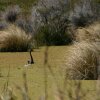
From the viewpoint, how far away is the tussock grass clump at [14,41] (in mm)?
16281

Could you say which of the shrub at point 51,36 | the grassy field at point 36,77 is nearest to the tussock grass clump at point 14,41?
the shrub at point 51,36

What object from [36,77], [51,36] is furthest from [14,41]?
[36,77]

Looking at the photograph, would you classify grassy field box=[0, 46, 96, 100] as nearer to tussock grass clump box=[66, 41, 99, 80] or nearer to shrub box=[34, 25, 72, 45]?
tussock grass clump box=[66, 41, 99, 80]

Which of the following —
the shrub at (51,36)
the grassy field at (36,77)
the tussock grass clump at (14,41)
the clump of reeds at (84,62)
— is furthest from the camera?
the shrub at (51,36)

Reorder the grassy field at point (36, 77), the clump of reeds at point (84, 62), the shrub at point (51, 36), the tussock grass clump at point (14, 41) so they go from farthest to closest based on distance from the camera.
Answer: the shrub at point (51, 36) < the tussock grass clump at point (14, 41) < the clump of reeds at point (84, 62) < the grassy field at point (36, 77)

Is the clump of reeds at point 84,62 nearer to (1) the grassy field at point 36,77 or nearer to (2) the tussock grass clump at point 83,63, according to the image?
(2) the tussock grass clump at point 83,63

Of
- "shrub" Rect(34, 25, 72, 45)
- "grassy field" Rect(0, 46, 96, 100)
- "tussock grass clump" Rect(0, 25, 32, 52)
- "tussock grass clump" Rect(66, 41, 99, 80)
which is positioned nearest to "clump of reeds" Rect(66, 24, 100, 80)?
"tussock grass clump" Rect(66, 41, 99, 80)

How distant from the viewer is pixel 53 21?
2022 centimetres

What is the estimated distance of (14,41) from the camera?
16766 millimetres

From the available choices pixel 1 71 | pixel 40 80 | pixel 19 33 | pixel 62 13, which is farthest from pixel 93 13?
pixel 40 80

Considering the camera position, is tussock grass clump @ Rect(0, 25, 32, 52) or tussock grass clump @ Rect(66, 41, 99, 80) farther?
tussock grass clump @ Rect(0, 25, 32, 52)

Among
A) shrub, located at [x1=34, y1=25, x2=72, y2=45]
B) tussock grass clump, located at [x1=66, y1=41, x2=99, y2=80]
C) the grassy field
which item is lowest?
the grassy field

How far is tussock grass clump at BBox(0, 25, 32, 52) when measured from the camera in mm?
16281

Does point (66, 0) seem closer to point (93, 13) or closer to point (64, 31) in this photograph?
point (93, 13)
